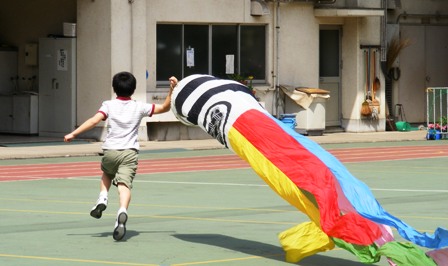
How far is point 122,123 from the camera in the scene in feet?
48.5

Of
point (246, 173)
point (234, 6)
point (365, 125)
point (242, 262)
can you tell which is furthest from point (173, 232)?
point (365, 125)

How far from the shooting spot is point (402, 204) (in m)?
18.1

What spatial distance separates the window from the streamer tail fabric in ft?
65.9

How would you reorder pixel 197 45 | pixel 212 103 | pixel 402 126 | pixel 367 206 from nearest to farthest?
pixel 367 206
pixel 212 103
pixel 197 45
pixel 402 126

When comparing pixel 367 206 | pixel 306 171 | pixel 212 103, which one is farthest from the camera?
pixel 212 103

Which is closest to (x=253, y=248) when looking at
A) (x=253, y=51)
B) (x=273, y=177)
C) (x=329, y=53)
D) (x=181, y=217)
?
(x=273, y=177)

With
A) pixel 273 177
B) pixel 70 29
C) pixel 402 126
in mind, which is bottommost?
pixel 402 126

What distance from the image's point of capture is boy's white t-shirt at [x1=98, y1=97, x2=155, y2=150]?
14.7 meters

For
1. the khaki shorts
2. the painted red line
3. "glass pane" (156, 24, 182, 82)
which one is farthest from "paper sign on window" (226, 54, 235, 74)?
the khaki shorts

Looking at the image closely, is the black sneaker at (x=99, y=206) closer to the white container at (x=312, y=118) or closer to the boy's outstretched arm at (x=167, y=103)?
the boy's outstretched arm at (x=167, y=103)

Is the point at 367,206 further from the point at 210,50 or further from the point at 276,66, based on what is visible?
the point at 276,66

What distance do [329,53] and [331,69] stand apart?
52 centimetres

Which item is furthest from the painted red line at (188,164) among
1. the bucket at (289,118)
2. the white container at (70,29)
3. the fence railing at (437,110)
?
the white container at (70,29)

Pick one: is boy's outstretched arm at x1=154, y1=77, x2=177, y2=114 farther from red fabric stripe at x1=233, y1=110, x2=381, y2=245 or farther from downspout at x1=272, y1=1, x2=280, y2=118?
downspout at x1=272, y1=1, x2=280, y2=118
